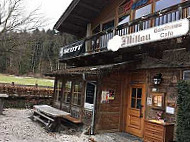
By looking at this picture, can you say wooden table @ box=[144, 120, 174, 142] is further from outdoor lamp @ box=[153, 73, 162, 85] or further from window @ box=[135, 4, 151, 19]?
window @ box=[135, 4, 151, 19]

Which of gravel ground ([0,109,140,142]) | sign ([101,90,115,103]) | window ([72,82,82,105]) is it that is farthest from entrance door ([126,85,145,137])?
window ([72,82,82,105])

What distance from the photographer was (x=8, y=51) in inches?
816

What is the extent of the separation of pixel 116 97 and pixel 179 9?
4443 mm

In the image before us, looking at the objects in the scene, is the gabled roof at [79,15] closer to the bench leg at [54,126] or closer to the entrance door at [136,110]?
the entrance door at [136,110]

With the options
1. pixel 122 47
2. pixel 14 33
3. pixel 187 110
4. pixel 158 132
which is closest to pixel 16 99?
pixel 14 33

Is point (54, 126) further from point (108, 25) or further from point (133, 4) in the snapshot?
point (133, 4)

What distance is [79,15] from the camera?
12.7 meters

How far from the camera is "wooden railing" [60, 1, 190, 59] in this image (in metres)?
6.13

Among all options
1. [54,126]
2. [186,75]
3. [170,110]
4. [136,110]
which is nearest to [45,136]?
[54,126]

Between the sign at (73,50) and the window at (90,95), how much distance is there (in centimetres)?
237

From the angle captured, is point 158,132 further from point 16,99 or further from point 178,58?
point 16,99

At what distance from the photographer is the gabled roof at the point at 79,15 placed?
1173 cm

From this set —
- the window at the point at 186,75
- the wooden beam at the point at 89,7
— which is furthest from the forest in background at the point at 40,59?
the window at the point at 186,75

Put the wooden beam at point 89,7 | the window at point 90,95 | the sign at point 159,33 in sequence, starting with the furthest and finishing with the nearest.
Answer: the wooden beam at point 89,7 → the window at point 90,95 → the sign at point 159,33
